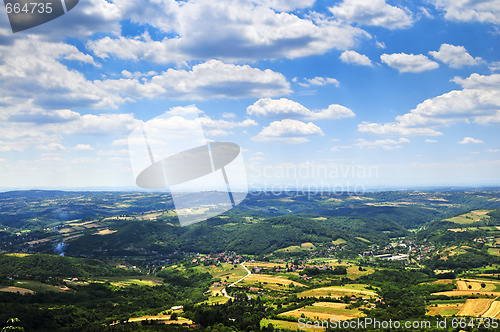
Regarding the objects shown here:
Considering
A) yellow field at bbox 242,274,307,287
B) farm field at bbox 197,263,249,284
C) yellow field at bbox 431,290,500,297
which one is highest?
yellow field at bbox 431,290,500,297

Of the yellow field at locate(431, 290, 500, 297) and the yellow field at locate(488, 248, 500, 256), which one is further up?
the yellow field at locate(431, 290, 500, 297)

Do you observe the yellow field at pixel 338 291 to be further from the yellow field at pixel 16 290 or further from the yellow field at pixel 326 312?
the yellow field at pixel 16 290

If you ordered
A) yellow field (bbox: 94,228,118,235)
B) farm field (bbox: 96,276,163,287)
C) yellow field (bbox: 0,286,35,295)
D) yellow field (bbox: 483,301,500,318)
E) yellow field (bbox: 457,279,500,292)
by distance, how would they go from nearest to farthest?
1. yellow field (bbox: 483,301,500,318)
2. yellow field (bbox: 0,286,35,295)
3. yellow field (bbox: 457,279,500,292)
4. farm field (bbox: 96,276,163,287)
5. yellow field (bbox: 94,228,118,235)

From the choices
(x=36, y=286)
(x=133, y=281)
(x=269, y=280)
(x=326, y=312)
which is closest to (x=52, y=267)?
(x=133, y=281)

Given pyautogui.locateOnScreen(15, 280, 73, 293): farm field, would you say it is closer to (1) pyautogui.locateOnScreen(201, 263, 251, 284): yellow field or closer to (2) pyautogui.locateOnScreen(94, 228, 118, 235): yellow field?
(1) pyautogui.locateOnScreen(201, 263, 251, 284): yellow field

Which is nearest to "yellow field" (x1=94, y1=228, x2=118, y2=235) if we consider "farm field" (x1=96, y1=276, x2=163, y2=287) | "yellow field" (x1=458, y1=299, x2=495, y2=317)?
"farm field" (x1=96, y1=276, x2=163, y2=287)

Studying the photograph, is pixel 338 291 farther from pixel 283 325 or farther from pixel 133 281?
pixel 133 281

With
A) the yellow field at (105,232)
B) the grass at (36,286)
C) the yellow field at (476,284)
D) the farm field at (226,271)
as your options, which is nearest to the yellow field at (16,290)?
the grass at (36,286)
